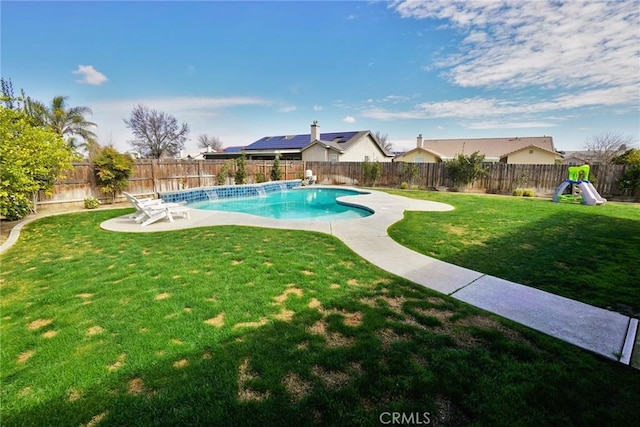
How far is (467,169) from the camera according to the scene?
16.6 m

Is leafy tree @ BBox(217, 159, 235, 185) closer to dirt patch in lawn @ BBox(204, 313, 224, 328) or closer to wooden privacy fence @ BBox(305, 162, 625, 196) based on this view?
wooden privacy fence @ BBox(305, 162, 625, 196)

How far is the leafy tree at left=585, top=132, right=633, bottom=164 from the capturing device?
30677 millimetres

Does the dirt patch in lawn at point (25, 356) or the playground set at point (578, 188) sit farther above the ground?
the playground set at point (578, 188)

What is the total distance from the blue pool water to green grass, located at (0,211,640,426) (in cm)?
598

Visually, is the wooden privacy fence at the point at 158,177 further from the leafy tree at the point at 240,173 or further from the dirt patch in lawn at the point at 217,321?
the dirt patch in lawn at the point at 217,321

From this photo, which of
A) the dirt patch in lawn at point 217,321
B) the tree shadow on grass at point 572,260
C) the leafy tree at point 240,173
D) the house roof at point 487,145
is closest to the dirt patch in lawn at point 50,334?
the dirt patch in lawn at point 217,321

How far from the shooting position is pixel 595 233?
21.6 ft

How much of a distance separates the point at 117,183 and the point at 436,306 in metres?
13.0

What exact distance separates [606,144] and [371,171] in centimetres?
3214

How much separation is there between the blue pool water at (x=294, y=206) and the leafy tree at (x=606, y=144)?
34040 mm

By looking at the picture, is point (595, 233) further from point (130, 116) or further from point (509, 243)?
point (130, 116)

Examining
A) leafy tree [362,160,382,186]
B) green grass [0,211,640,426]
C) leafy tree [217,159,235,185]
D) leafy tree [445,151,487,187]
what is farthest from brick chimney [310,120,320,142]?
green grass [0,211,640,426]

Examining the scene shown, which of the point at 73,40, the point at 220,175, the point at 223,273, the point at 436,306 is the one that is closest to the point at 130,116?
the point at 73,40

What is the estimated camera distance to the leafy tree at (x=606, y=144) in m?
30.7
